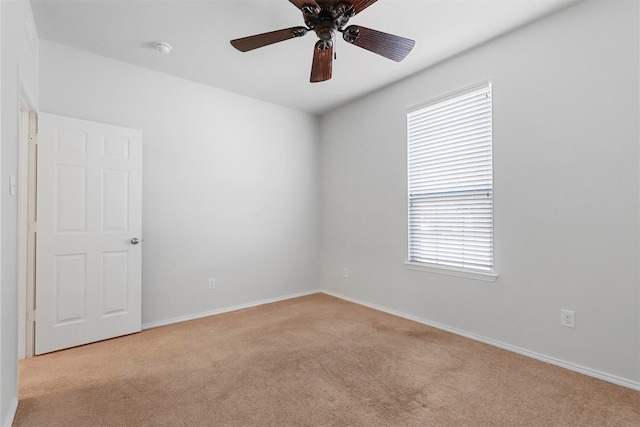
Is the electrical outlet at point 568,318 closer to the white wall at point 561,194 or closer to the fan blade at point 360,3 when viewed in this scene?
the white wall at point 561,194

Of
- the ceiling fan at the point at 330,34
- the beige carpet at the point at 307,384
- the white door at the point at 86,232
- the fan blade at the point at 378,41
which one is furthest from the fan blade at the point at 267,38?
the beige carpet at the point at 307,384

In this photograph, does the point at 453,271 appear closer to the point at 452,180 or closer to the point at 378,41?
the point at 452,180

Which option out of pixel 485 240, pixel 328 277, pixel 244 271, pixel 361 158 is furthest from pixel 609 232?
pixel 244 271

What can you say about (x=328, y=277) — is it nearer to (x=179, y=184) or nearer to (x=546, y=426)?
(x=179, y=184)

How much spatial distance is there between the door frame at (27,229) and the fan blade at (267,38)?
1828mm

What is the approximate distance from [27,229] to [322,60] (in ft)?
9.10

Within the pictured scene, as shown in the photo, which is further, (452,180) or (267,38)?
(452,180)

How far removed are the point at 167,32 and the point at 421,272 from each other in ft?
10.9

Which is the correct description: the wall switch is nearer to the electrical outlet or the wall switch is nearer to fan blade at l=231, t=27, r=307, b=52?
fan blade at l=231, t=27, r=307, b=52

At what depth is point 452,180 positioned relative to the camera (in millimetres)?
3078

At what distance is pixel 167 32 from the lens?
2.63 m

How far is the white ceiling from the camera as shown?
2316mm

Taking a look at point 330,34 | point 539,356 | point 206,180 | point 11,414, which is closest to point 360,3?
point 330,34

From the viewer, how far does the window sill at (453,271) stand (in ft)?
9.11
